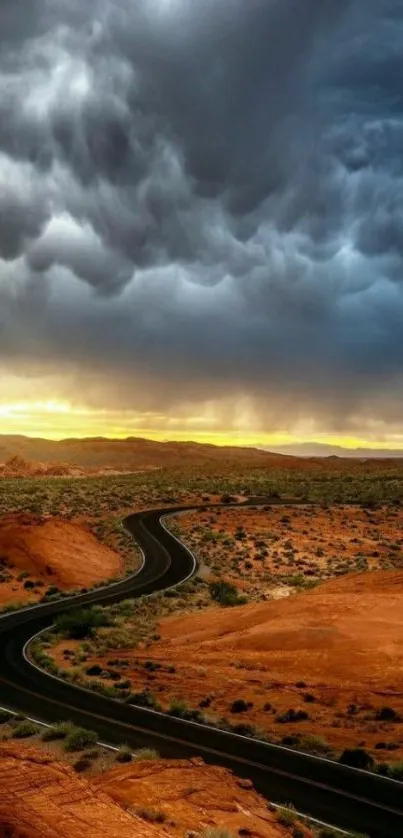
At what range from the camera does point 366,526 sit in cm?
7844

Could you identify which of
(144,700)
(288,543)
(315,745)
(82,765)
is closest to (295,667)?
(144,700)

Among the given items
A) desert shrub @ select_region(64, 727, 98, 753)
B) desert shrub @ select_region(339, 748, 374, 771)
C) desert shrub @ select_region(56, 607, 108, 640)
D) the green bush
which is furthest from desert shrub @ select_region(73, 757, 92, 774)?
the green bush

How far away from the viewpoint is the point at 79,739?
20.8m

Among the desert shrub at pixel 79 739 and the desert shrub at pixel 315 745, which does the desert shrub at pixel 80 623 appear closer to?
the desert shrub at pixel 79 739

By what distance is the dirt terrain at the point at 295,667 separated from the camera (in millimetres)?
23234

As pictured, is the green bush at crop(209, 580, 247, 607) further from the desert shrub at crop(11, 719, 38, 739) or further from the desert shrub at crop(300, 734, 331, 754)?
the desert shrub at crop(11, 719, 38, 739)

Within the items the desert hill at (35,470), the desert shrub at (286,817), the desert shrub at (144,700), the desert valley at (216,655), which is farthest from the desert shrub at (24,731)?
the desert hill at (35,470)

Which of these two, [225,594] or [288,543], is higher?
[288,543]

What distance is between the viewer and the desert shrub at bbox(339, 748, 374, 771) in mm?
19625

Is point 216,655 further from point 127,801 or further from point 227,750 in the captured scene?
point 127,801

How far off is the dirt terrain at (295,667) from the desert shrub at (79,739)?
16.1 ft

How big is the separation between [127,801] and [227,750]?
6402 mm

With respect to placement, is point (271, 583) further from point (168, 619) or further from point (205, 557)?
point (168, 619)

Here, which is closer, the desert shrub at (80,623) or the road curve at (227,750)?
the road curve at (227,750)
